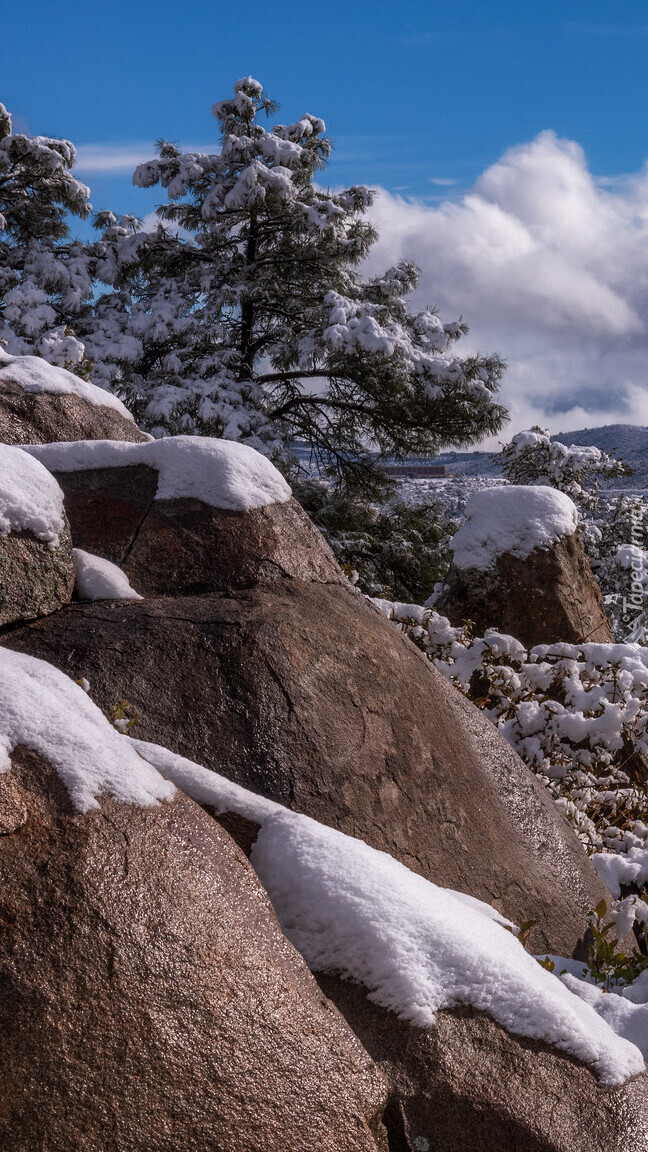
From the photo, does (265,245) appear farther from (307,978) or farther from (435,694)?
(307,978)

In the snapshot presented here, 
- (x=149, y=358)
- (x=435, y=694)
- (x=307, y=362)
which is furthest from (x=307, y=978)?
(x=149, y=358)

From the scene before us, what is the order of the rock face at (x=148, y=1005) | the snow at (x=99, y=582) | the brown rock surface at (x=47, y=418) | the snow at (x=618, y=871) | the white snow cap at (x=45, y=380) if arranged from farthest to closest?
the snow at (x=618, y=871), the white snow cap at (x=45, y=380), the brown rock surface at (x=47, y=418), the snow at (x=99, y=582), the rock face at (x=148, y=1005)

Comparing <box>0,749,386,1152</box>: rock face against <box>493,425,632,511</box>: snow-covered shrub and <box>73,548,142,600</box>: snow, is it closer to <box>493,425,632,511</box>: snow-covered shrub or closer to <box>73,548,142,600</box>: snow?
<box>73,548,142,600</box>: snow

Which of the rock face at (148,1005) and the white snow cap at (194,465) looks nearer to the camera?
the rock face at (148,1005)

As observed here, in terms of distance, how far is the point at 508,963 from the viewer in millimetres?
2629

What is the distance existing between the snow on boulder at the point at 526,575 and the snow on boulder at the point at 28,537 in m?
4.76

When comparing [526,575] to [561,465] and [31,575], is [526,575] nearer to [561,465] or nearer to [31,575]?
[31,575]

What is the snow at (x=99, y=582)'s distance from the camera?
12.1 feet

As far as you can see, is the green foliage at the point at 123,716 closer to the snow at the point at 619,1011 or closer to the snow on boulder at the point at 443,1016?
the snow on boulder at the point at 443,1016

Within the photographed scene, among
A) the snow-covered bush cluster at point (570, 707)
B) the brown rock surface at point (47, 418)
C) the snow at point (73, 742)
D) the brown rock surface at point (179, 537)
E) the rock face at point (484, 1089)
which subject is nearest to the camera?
the snow at point (73, 742)

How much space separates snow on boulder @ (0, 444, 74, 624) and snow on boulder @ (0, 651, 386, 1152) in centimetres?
94

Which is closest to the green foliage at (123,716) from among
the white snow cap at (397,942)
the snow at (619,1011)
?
the white snow cap at (397,942)

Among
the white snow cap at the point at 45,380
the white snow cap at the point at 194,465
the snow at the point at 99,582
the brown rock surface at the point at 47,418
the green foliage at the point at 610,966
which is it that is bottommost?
the green foliage at the point at 610,966

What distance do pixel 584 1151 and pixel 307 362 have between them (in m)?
12.2
